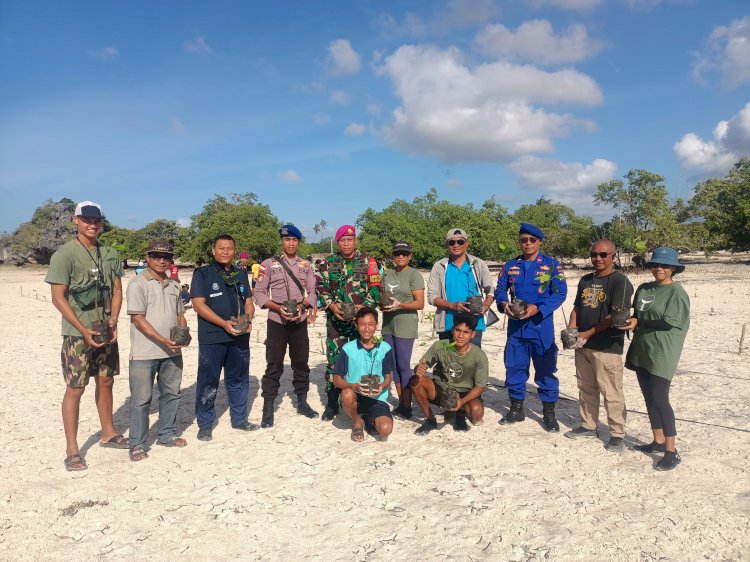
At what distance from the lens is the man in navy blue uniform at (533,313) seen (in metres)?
5.05

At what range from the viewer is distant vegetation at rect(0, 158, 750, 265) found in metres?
32.6

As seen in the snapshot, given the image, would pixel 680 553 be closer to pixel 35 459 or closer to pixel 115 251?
pixel 115 251

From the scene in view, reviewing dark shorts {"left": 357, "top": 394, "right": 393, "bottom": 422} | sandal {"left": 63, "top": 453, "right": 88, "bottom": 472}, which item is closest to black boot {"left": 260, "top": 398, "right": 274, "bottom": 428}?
dark shorts {"left": 357, "top": 394, "right": 393, "bottom": 422}

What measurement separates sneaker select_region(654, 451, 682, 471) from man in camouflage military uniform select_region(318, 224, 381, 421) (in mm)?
3209

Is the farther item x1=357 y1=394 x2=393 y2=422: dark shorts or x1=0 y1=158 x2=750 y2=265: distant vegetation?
x1=0 y1=158 x2=750 y2=265: distant vegetation

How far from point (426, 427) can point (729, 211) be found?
126ft

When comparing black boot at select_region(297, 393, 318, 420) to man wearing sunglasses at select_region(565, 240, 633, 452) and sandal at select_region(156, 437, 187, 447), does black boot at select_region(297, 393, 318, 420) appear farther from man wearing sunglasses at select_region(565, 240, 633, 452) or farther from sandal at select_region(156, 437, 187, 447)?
man wearing sunglasses at select_region(565, 240, 633, 452)

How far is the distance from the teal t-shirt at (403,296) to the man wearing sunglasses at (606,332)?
172 cm

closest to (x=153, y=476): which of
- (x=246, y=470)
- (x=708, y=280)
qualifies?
(x=246, y=470)

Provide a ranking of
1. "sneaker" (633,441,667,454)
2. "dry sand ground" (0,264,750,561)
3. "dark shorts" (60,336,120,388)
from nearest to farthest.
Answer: "dry sand ground" (0,264,750,561) → "dark shorts" (60,336,120,388) → "sneaker" (633,441,667,454)

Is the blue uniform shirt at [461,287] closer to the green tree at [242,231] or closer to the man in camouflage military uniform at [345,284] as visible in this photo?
the man in camouflage military uniform at [345,284]

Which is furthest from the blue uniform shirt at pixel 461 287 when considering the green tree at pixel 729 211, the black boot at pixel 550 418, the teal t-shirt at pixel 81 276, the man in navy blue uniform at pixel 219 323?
the green tree at pixel 729 211

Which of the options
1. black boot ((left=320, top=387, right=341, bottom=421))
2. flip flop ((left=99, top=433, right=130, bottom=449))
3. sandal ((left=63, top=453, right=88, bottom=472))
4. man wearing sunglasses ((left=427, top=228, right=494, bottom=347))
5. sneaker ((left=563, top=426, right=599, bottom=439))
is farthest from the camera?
black boot ((left=320, top=387, right=341, bottom=421))

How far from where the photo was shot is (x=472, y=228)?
42.7 metres
